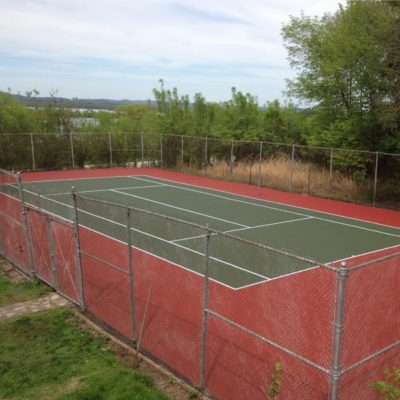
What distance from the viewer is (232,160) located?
1128 inches

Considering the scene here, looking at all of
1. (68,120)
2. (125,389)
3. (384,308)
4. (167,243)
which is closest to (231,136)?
(68,120)

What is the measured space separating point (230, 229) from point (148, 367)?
377 inches

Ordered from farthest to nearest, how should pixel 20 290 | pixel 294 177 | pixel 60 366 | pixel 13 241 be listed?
pixel 294 177
pixel 13 241
pixel 20 290
pixel 60 366

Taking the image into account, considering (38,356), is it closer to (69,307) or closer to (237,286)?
(69,307)

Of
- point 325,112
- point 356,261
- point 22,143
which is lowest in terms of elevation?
point 356,261

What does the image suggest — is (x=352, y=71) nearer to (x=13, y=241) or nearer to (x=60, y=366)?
(x=13, y=241)

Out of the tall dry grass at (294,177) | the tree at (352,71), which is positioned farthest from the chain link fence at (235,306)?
the tree at (352,71)

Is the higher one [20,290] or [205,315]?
[205,315]

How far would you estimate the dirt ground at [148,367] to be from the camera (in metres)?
6.52

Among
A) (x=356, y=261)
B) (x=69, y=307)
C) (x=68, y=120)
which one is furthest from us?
(x=68, y=120)

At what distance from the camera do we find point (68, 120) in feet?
110

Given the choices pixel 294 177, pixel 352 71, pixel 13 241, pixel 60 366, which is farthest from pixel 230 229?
pixel 352 71

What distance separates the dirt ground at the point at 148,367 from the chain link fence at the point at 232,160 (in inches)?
637

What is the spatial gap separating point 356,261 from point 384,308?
451cm
